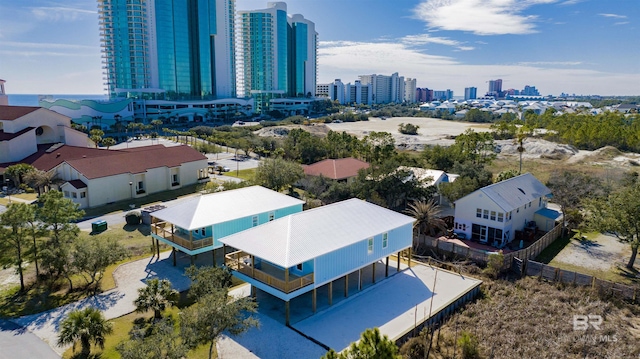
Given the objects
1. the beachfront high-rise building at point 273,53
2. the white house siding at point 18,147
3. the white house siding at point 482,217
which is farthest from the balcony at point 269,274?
the beachfront high-rise building at point 273,53

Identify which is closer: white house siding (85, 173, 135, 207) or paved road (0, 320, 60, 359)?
paved road (0, 320, 60, 359)

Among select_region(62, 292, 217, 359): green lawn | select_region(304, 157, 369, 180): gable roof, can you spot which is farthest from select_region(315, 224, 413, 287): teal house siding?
select_region(304, 157, 369, 180): gable roof

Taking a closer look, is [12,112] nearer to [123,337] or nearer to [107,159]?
[107,159]

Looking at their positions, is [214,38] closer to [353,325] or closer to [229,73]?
[229,73]

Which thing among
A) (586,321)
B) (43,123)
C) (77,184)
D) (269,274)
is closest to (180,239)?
(269,274)

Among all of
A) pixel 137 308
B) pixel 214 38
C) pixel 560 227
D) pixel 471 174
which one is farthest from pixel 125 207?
pixel 214 38

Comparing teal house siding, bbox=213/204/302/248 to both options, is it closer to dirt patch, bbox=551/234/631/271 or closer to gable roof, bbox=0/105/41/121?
dirt patch, bbox=551/234/631/271
